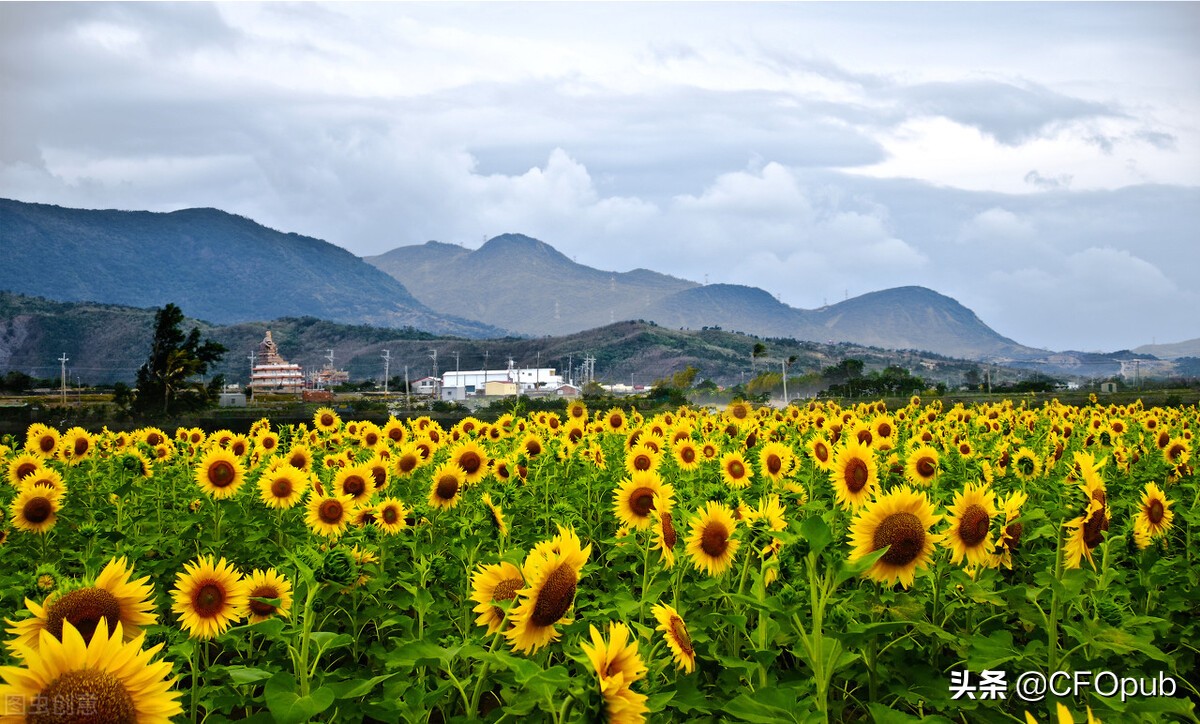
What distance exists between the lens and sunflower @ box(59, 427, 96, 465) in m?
8.62

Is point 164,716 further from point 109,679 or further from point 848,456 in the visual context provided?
point 848,456

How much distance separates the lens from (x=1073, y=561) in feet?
13.0

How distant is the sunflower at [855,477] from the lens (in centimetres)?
467

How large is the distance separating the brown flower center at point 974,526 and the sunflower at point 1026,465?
2852 millimetres

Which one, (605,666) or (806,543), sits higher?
(806,543)

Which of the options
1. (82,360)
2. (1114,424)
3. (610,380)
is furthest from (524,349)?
(1114,424)

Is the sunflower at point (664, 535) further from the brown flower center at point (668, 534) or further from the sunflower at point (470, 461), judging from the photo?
the sunflower at point (470, 461)

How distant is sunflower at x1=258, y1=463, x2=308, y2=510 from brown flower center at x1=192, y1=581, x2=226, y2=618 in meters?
2.90

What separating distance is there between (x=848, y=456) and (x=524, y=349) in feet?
606

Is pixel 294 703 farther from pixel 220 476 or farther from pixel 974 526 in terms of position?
pixel 220 476

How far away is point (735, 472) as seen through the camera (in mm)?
6730

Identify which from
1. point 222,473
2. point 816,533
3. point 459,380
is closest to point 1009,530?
point 816,533

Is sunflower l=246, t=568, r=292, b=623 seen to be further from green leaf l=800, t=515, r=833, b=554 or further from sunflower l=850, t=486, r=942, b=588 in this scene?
sunflower l=850, t=486, r=942, b=588

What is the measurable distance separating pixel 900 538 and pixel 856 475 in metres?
1.30
